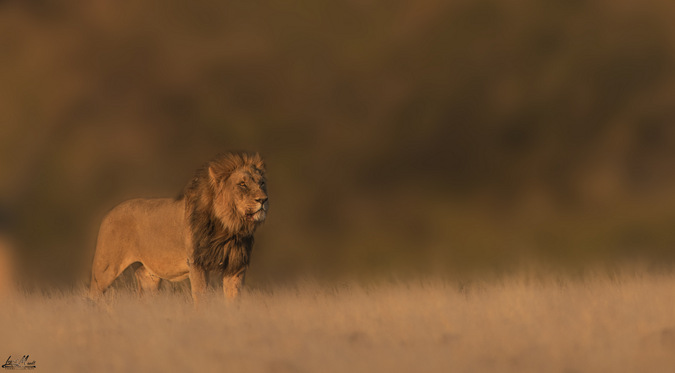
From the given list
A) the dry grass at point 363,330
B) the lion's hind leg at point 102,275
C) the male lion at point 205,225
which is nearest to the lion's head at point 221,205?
the male lion at point 205,225

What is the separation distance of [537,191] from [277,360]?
15146 millimetres

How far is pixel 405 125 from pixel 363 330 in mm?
13996

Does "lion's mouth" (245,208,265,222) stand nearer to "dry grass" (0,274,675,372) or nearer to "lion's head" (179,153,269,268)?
"lion's head" (179,153,269,268)

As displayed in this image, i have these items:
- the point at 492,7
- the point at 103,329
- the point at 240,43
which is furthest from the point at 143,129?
the point at 103,329

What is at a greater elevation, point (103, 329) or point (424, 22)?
point (424, 22)

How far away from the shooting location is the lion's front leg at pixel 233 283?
9.12m

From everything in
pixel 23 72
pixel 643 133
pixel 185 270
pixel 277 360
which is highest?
pixel 23 72

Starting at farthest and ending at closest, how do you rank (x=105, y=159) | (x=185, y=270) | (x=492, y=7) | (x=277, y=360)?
(x=492, y=7)
(x=105, y=159)
(x=185, y=270)
(x=277, y=360)

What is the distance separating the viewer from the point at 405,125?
834 inches

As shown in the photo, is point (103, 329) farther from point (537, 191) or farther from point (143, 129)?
point (537, 191)

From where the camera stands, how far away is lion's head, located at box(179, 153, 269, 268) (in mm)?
8828

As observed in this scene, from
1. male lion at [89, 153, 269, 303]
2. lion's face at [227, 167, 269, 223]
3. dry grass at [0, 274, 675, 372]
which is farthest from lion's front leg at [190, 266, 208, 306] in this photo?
lion's face at [227, 167, 269, 223]

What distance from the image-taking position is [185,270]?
31.0 feet

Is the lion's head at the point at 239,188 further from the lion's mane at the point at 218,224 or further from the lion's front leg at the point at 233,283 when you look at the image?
the lion's front leg at the point at 233,283
